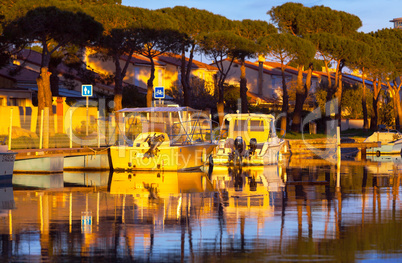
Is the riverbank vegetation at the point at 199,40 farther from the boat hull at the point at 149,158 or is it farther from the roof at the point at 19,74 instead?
the boat hull at the point at 149,158

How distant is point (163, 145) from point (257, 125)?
8591 millimetres

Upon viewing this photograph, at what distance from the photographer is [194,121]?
26.8 m

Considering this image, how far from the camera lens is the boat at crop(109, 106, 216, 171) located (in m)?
23.9

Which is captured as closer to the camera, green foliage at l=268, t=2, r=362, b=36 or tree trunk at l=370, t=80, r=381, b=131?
green foliage at l=268, t=2, r=362, b=36

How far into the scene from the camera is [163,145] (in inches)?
935

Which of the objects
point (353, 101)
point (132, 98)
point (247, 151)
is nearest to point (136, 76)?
point (132, 98)

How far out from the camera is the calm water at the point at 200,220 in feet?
30.9

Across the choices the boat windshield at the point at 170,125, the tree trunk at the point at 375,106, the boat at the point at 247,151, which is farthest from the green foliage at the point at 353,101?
the boat windshield at the point at 170,125

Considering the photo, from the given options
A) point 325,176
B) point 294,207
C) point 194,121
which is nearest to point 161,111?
point 194,121

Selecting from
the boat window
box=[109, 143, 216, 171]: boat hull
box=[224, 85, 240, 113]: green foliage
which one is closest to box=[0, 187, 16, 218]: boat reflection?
box=[109, 143, 216, 171]: boat hull

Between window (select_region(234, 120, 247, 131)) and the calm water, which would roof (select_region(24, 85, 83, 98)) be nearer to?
window (select_region(234, 120, 247, 131))

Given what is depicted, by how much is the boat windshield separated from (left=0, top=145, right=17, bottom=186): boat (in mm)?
5947

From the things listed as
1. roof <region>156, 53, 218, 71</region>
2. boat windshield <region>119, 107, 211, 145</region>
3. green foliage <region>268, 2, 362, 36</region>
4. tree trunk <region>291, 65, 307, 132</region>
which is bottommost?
boat windshield <region>119, 107, 211, 145</region>

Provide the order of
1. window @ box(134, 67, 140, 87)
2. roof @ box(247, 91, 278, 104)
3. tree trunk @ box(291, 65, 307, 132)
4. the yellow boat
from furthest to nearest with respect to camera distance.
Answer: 1. roof @ box(247, 91, 278, 104)
2. window @ box(134, 67, 140, 87)
3. tree trunk @ box(291, 65, 307, 132)
4. the yellow boat
